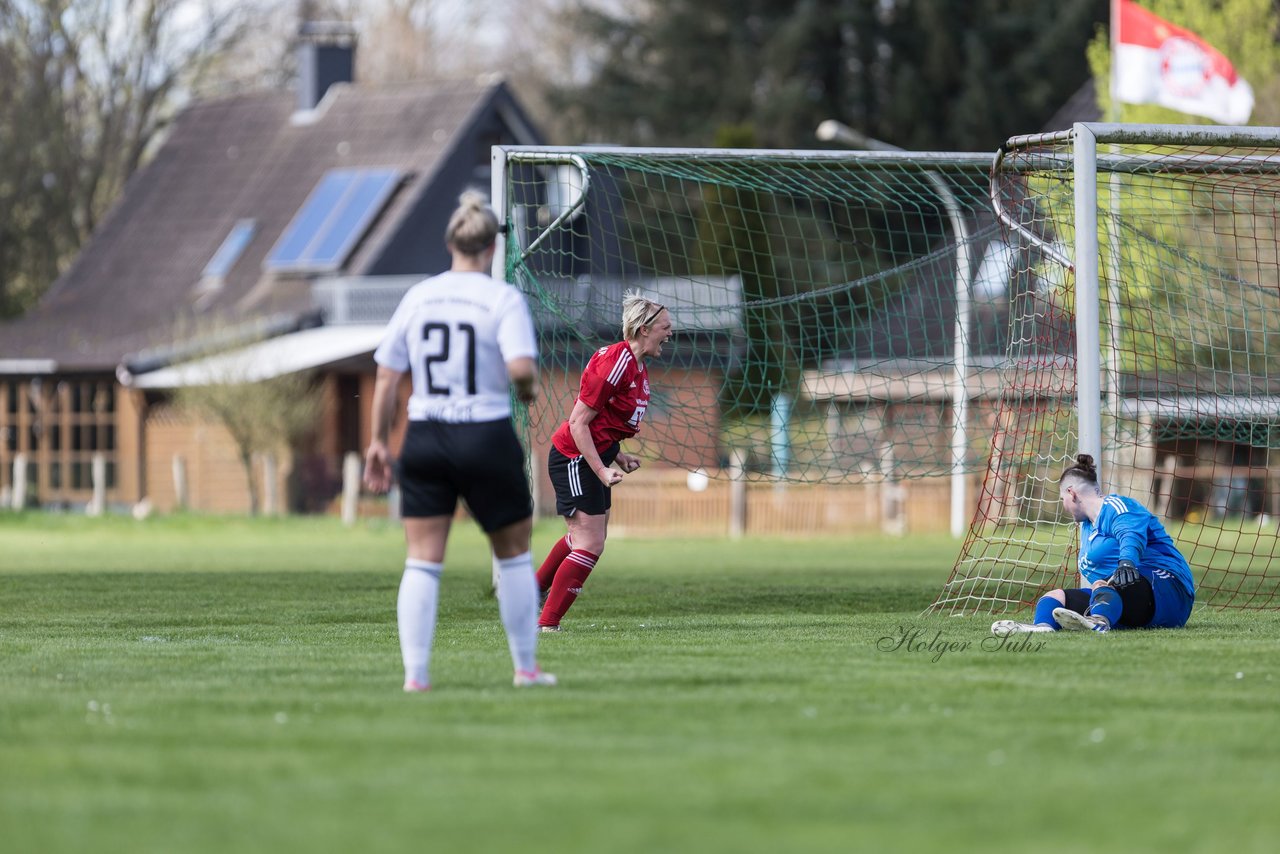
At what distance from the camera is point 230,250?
40438 mm

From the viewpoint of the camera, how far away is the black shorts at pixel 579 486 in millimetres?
10438

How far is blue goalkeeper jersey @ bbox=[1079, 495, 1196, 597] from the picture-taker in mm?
10070

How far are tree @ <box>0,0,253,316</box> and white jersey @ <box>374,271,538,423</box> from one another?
39224mm

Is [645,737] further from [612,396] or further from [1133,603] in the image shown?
[1133,603]

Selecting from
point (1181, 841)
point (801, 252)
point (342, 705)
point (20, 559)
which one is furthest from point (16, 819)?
point (801, 252)

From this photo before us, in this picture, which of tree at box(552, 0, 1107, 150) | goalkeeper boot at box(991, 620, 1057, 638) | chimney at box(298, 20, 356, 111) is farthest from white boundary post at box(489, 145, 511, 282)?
tree at box(552, 0, 1107, 150)

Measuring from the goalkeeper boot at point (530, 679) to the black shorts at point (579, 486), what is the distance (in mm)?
2939

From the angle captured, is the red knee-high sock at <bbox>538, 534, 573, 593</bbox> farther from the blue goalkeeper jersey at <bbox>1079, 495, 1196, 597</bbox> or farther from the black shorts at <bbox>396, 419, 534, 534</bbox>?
the black shorts at <bbox>396, 419, 534, 534</bbox>

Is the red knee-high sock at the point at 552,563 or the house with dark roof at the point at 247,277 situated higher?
the house with dark roof at the point at 247,277

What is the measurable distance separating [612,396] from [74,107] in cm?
3923

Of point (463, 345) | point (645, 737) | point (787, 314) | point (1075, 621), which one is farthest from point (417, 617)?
point (787, 314)

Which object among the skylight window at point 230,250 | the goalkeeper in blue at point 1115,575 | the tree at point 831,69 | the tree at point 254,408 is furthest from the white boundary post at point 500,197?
the tree at point 831,69

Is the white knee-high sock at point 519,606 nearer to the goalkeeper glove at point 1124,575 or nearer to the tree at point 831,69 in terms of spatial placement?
the goalkeeper glove at point 1124,575

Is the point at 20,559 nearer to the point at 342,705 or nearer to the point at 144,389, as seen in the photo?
the point at 342,705
